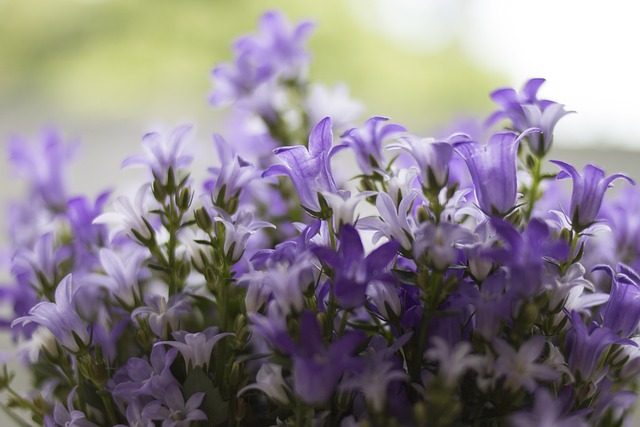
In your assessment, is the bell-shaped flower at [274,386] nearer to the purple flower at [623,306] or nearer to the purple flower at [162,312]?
the purple flower at [162,312]

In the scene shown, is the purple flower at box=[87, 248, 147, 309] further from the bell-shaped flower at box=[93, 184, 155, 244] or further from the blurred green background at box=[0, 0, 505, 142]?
the blurred green background at box=[0, 0, 505, 142]

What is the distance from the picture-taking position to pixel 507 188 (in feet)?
1.40

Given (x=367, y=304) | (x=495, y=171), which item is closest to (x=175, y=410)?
(x=367, y=304)

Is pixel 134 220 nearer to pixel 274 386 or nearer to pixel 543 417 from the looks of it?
pixel 274 386

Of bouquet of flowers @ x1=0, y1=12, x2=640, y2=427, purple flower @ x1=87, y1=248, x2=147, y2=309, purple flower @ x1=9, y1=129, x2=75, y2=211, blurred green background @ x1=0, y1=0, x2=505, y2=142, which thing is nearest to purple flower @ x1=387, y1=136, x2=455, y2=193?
bouquet of flowers @ x1=0, y1=12, x2=640, y2=427

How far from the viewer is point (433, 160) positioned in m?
0.43

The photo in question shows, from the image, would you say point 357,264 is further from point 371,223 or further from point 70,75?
point 70,75

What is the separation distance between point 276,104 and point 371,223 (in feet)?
1.04

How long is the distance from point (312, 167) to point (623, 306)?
0.71 ft

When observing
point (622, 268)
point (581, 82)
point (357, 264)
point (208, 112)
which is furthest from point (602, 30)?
point (357, 264)

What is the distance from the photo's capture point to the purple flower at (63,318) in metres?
0.45

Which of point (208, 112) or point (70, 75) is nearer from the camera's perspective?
point (70, 75)

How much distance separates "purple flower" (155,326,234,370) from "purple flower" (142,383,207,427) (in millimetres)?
20

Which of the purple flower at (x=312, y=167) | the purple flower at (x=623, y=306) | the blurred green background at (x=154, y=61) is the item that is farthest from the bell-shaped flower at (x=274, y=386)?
the blurred green background at (x=154, y=61)
